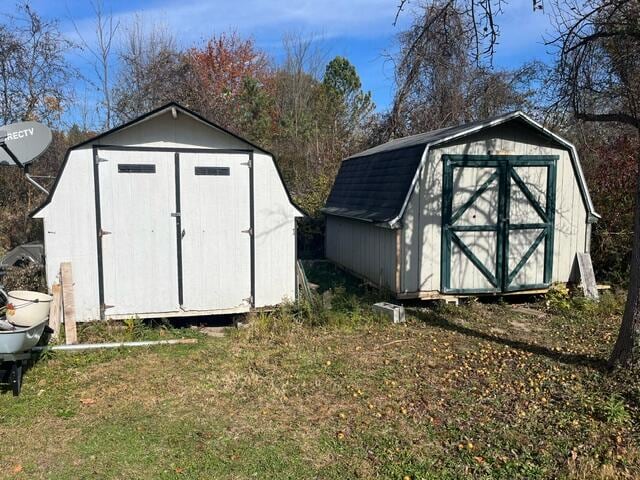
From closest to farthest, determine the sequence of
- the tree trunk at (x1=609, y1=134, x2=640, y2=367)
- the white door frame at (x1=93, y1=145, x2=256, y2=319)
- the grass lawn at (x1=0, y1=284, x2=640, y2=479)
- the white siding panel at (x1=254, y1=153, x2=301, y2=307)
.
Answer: the grass lawn at (x1=0, y1=284, x2=640, y2=479)
the tree trunk at (x1=609, y1=134, x2=640, y2=367)
the white door frame at (x1=93, y1=145, x2=256, y2=319)
the white siding panel at (x1=254, y1=153, x2=301, y2=307)

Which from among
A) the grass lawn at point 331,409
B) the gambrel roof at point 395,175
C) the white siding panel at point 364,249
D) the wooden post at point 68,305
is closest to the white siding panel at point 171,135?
the wooden post at point 68,305

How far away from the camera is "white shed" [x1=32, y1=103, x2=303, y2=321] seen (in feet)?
21.9

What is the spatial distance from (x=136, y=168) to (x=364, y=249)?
15.3ft

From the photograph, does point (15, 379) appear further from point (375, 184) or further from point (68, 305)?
point (375, 184)

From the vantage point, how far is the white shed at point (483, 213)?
8312mm

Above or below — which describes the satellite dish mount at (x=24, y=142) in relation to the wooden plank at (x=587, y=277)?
above

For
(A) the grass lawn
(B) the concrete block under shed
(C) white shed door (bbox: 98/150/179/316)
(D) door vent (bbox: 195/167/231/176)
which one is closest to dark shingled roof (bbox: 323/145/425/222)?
(B) the concrete block under shed

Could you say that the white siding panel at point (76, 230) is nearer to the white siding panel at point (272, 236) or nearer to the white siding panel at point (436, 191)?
the white siding panel at point (272, 236)

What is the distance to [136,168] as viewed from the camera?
6852 mm

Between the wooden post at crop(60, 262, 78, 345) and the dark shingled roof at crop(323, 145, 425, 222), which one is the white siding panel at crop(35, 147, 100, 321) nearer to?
the wooden post at crop(60, 262, 78, 345)

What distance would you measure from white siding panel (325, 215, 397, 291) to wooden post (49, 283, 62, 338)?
491 cm

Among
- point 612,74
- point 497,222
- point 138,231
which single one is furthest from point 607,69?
point 138,231

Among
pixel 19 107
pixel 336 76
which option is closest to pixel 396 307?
pixel 19 107

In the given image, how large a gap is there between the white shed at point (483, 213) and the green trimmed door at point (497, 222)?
0.02 metres
